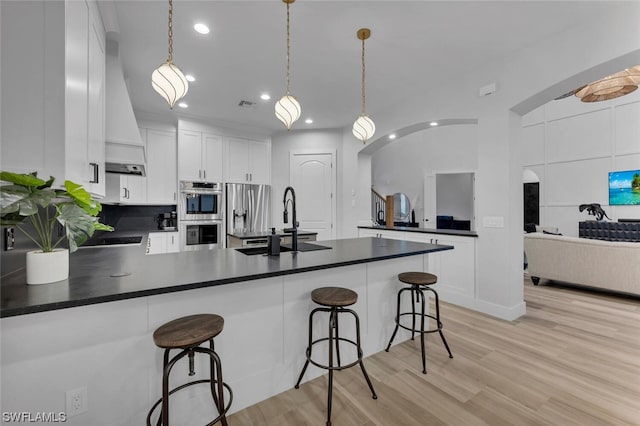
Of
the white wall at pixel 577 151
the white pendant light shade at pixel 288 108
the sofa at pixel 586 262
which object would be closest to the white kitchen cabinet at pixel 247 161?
the white pendant light shade at pixel 288 108

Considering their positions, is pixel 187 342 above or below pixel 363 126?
below

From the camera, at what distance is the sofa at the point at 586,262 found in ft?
11.7

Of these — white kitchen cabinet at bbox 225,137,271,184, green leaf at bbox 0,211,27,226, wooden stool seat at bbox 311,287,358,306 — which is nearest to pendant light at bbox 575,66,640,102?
wooden stool seat at bbox 311,287,358,306

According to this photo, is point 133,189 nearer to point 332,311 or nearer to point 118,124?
Answer: point 118,124

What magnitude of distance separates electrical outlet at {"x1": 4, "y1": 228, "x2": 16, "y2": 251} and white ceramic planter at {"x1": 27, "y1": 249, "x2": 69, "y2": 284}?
28 centimetres

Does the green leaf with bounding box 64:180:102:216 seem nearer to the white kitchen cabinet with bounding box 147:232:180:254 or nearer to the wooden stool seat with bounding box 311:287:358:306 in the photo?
the wooden stool seat with bounding box 311:287:358:306

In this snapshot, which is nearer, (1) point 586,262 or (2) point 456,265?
(2) point 456,265

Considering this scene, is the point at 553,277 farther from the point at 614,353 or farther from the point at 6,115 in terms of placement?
the point at 6,115

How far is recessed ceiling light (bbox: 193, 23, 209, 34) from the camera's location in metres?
2.41

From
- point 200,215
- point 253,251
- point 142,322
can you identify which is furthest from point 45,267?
point 200,215

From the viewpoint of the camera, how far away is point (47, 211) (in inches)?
49.1

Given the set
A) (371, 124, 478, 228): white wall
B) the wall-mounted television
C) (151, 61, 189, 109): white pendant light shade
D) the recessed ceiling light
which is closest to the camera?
(151, 61, 189, 109): white pendant light shade

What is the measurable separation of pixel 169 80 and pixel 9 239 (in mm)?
1226

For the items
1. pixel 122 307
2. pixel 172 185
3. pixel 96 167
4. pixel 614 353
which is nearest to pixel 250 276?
pixel 122 307
